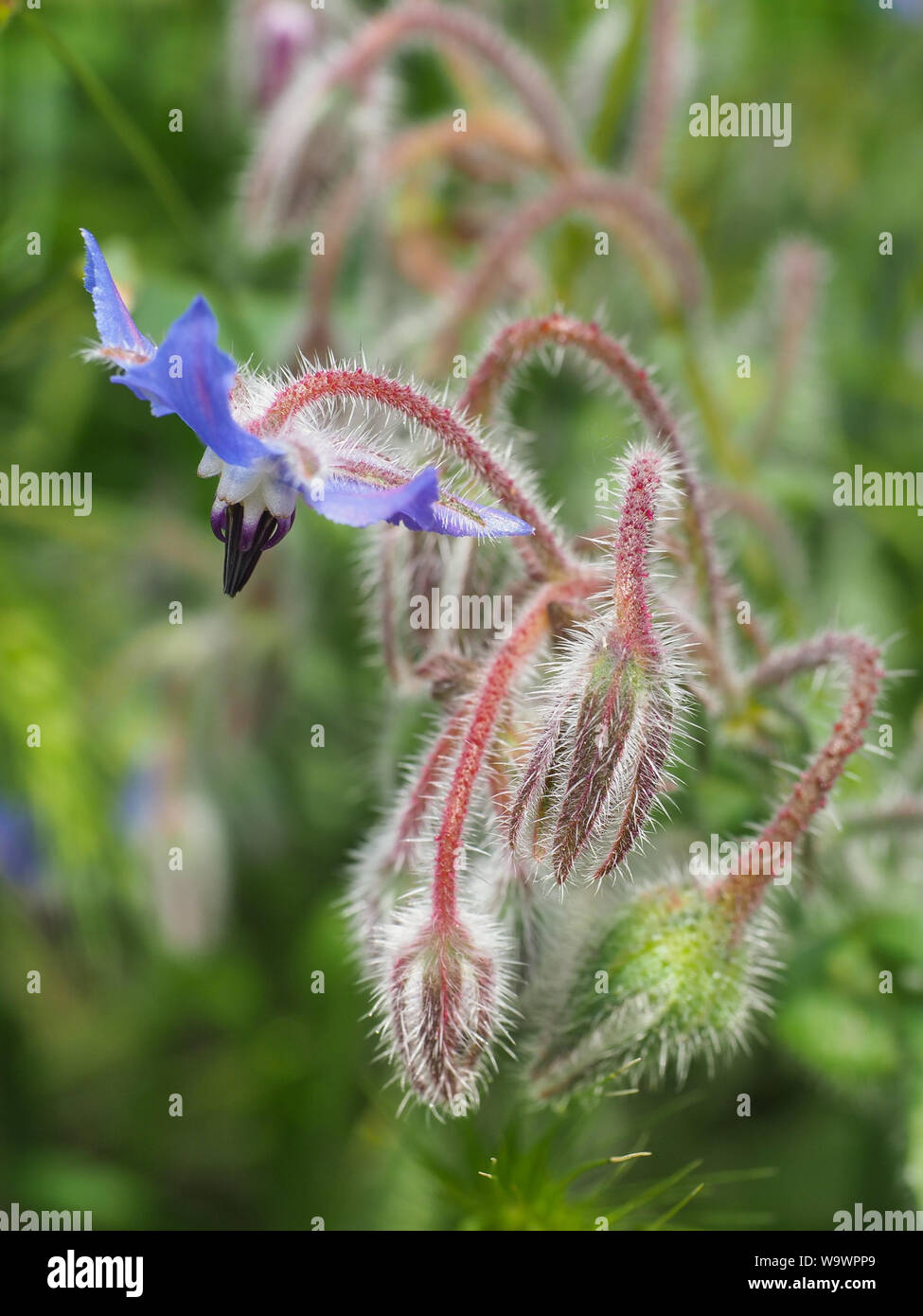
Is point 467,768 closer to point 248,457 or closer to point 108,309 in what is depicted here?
point 248,457

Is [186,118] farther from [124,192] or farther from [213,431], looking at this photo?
[213,431]

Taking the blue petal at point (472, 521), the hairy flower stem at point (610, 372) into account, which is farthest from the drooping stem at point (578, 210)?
the blue petal at point (472, 521)

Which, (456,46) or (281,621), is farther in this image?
(281,621)

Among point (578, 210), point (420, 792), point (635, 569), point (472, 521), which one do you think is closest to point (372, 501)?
point (472, 521)

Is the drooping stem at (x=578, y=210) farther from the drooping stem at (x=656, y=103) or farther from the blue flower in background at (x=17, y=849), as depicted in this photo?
the blue flower in background at (x=17, y=849)

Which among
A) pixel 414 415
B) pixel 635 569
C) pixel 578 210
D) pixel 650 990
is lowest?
pixel 650 990
